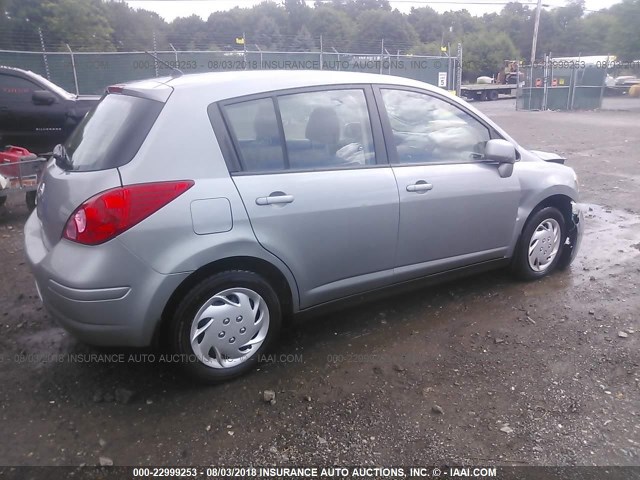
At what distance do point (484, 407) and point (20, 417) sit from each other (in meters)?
2.44

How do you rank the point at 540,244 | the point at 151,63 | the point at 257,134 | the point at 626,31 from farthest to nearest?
the point at 626,31
the point at 151,63
the point at 540,244
the point at 257,134

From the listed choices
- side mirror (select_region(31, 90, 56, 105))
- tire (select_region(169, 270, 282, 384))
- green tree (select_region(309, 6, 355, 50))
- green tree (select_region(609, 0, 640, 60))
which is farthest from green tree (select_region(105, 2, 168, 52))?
tire (select_region(169, 270, 282, 384))

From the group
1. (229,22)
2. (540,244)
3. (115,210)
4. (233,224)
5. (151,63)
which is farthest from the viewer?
(229,22)

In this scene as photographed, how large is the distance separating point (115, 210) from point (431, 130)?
2.22 meters

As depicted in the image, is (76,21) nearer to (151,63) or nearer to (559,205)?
(151,63)

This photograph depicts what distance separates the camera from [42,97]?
7.52 metres

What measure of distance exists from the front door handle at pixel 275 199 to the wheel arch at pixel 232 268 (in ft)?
1.03

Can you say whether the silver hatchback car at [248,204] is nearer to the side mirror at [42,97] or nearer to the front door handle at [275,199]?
the front door handle at [275,199]

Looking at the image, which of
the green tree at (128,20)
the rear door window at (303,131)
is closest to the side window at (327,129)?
the rear door window at (303,131)

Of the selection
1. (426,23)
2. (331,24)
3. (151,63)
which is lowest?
(151,63)

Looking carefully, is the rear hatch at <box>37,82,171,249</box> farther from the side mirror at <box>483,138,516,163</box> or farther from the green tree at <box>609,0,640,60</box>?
the green tree at <box>609,0,640,60</box>

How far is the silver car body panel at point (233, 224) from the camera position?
253cm

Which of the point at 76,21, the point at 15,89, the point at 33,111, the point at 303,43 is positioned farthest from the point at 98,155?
the point at 76,21

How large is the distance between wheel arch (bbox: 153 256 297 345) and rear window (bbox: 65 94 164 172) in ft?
2.27
